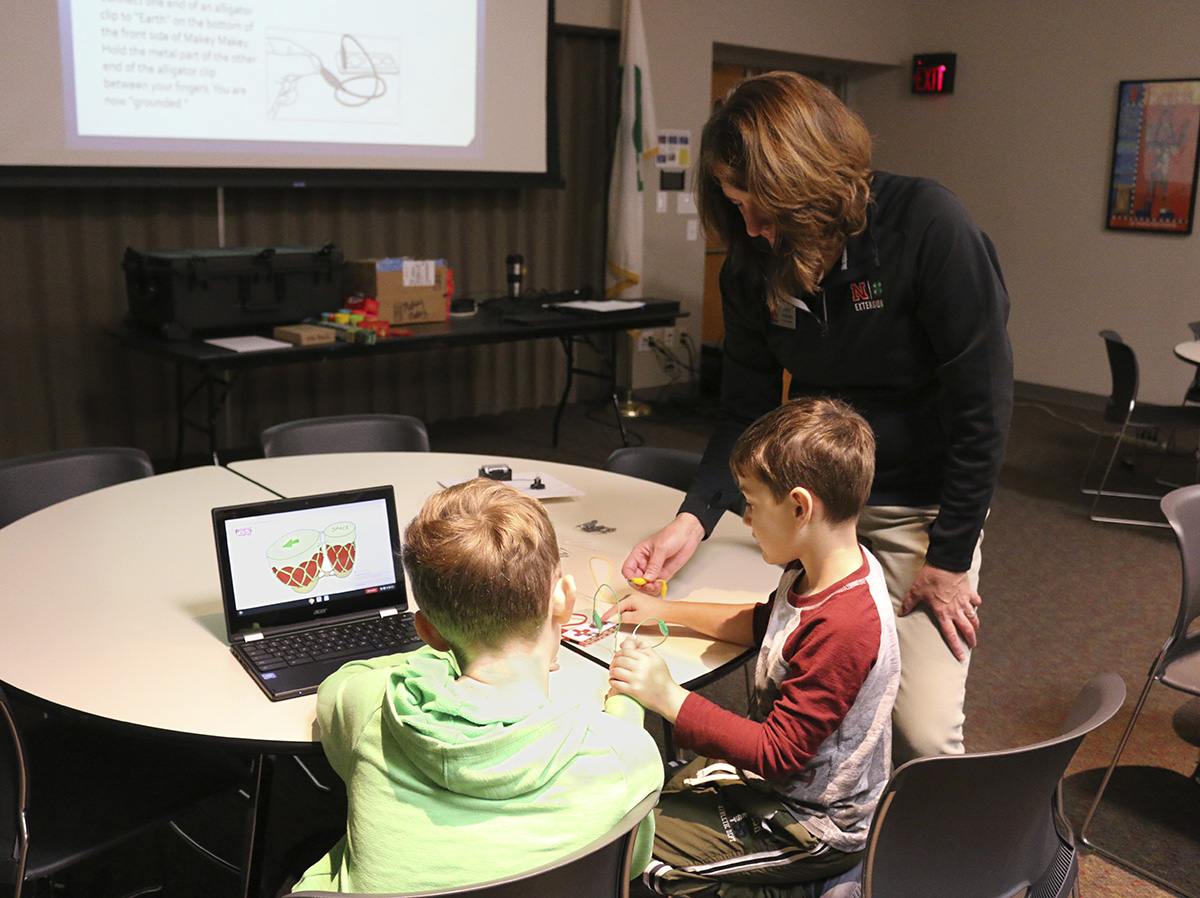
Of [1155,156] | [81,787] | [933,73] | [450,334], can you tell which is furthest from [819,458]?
[933,73]

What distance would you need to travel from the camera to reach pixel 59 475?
8.17ft

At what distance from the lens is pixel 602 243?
6609 millimetres

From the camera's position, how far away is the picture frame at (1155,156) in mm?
6484

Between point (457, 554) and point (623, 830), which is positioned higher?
point (457, 554)

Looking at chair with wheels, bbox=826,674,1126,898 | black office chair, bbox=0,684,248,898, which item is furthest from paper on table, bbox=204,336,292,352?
chair with wheels, bbox=826,674,1126,898

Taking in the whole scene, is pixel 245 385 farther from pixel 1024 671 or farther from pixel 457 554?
pixel 457 554

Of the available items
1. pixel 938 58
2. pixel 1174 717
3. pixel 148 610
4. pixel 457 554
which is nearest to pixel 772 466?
pixel 457 554

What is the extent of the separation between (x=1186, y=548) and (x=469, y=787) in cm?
174

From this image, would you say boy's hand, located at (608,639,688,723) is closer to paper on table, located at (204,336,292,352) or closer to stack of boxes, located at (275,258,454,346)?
paper on table, located at (204,336,292,352)

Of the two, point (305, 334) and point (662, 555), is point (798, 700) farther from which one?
point (305, 334)

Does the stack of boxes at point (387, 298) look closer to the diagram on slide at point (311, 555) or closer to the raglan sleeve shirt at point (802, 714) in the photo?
the diagram on slide at point (311, 555)

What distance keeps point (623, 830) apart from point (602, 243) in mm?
5838

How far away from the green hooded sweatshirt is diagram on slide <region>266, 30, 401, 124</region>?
14.3 feet

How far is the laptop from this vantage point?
1566mm
